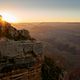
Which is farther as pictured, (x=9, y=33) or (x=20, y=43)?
(x=9, y=33)

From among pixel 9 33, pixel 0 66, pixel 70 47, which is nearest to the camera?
pixel 0 66

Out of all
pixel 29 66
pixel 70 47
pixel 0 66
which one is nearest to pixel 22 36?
pixel 29 66

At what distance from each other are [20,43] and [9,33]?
5.02ft

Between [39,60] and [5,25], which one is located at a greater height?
[5,25]

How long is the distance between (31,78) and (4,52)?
1.45 metres

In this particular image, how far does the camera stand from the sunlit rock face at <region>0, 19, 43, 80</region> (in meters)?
8.77

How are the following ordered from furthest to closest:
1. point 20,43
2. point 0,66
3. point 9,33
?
point 9,33
point 20,43
point 0,66

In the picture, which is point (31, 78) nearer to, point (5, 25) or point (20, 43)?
→ point (20, 43)

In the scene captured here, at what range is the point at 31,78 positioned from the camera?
949 cm

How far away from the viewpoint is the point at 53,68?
1106cm

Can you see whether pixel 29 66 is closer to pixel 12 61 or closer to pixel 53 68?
pixel 12 61

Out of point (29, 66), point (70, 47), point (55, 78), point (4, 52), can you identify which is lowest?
point (70, 47)

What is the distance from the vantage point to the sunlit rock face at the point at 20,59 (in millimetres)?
8766

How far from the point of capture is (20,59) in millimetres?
9141
